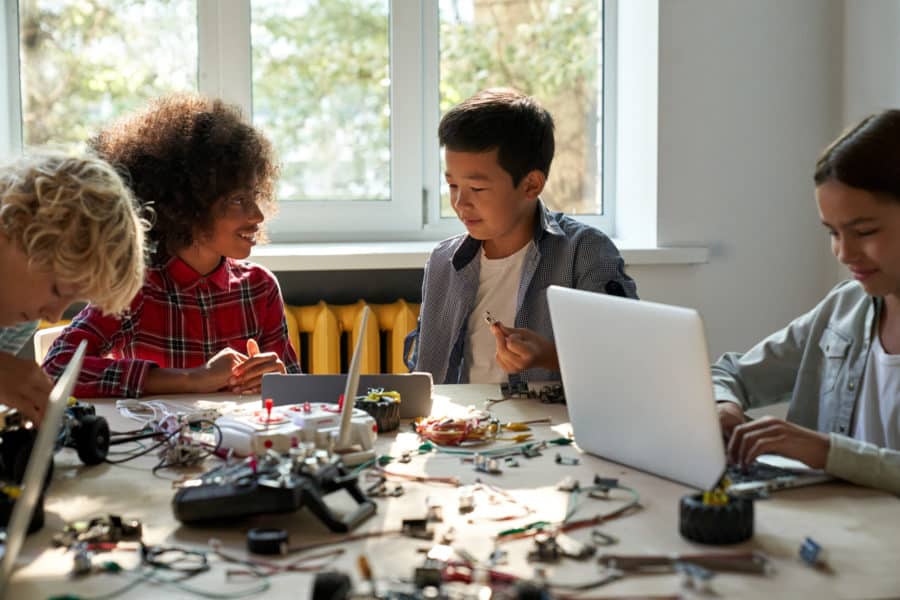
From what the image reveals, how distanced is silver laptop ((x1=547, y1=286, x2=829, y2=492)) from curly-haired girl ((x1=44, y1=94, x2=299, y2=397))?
883 mm

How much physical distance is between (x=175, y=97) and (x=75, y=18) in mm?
955

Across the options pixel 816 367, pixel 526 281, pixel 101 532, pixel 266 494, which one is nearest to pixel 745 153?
pixel 526 281

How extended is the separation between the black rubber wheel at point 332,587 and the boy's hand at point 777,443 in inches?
24.9

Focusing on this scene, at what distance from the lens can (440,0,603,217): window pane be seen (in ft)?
10.6

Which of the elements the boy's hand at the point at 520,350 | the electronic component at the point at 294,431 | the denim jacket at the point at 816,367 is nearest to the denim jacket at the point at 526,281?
the boy's hand at the point at 520,350

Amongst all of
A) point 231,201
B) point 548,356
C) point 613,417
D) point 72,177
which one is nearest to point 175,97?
point 231,201

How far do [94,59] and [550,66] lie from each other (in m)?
1.38

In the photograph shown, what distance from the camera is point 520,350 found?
1.80m

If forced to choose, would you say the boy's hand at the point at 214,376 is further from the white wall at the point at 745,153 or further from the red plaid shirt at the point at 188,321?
the white wall at the point at 745,153

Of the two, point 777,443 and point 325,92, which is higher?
point 325,92

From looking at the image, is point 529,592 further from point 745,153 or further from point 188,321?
point 745,153

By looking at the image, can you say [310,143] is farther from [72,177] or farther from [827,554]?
[827,554]

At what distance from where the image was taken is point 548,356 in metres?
1.84

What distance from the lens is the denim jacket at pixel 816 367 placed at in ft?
5.41
